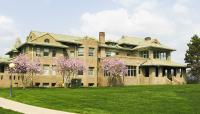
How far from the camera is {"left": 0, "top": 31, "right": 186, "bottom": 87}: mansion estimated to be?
57.9 meters

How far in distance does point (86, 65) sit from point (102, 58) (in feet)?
10.4

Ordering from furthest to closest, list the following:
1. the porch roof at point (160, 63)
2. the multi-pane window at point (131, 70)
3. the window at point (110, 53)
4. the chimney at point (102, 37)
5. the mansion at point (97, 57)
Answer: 1. the chimney at point (102, 37)
2. the window at point (110, 53)
3. the multi-pane window at point (131, 70)
4. the porch roof at point (160, 63)
5. the mansion at point (97, 57)

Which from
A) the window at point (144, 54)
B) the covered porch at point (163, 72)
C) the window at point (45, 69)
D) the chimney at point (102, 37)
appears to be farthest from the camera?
the window at point (144, 54)

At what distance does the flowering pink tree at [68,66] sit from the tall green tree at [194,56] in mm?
33601

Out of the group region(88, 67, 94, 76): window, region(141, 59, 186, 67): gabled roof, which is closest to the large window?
region(141, 59, 186, 67): gabled roof

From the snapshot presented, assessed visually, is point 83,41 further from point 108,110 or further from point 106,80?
point 108,110

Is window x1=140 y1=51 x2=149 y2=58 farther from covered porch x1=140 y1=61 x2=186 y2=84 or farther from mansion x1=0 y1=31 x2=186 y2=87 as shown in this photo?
covered porch x1=140 y1=61 x2=186 y2=84

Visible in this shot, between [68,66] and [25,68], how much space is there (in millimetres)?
7328

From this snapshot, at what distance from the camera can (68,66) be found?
56.0 metres

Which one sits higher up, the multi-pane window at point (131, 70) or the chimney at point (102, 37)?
the chimney at point (102, 37)

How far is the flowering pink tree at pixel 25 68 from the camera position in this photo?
167ft

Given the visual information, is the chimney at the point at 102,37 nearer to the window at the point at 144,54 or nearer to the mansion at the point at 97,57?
the mansion at the point at 97,57

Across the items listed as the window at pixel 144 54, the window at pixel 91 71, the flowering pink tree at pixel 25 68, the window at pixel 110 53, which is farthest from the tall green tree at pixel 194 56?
the flowering pink tree at pixel 25 68

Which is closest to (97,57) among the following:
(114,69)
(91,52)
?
(91,52)
